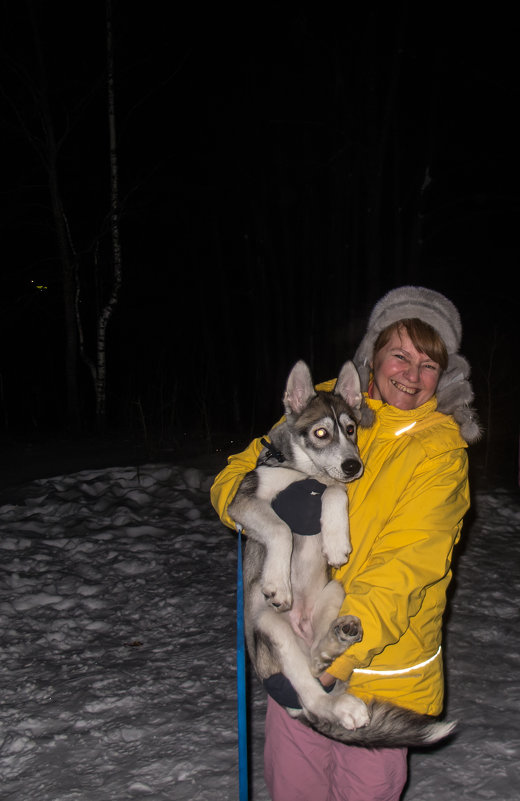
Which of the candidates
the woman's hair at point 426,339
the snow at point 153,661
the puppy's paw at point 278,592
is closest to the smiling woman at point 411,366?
the woman's hair at point 426,339

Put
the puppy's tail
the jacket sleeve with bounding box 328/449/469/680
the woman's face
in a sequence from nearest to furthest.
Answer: the jacket sleeve with bounding box 328/449/469/680 → the puppy's tail → the woman's face

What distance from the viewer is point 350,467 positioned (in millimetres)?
2832

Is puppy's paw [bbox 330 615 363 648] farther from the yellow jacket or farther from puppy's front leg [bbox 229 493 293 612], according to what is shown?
puppy's front leg [bbox 229 493 293 612]

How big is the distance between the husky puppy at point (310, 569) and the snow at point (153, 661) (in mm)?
1282

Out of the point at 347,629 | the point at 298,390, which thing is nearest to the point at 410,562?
the point at 347,629

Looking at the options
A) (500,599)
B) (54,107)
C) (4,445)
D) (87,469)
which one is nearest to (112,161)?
(54,107)

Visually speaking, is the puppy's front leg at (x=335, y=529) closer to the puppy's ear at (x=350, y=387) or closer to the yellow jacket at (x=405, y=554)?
the yellow jacket at (x=405, y=554)

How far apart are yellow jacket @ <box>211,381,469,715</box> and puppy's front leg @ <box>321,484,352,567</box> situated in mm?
88

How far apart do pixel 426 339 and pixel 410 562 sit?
44.0 inches

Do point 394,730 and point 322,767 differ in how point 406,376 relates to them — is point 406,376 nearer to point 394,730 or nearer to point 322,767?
point 394,730

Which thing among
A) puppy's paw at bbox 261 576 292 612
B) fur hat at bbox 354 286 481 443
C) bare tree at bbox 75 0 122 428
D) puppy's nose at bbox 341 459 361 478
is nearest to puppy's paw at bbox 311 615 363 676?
puppy's paw at bbox 261 576 292 612

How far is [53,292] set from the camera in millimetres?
17250

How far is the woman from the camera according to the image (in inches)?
84.0

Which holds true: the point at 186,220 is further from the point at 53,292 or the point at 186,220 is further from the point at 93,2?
the point at 93,2
